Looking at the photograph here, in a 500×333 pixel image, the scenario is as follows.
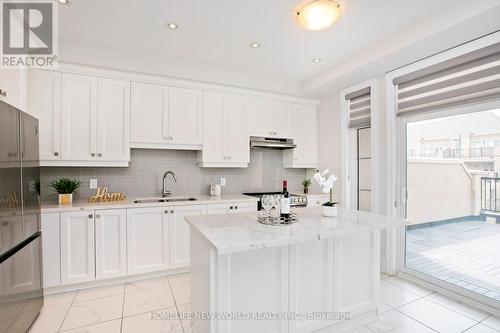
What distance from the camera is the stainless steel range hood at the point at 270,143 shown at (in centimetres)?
384

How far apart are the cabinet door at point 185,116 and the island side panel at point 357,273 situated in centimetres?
235

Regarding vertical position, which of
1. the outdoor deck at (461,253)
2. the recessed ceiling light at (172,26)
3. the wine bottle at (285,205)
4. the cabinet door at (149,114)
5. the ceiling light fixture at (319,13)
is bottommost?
the outdoor deck at (461,253)

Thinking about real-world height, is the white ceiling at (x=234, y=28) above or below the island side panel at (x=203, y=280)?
above

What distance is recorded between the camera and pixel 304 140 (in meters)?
4.32

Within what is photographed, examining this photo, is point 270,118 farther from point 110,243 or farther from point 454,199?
point 110,243

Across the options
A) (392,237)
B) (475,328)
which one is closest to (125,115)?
(392,237)

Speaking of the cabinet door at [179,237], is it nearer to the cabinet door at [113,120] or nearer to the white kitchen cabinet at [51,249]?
the cabinet door at [113,120]

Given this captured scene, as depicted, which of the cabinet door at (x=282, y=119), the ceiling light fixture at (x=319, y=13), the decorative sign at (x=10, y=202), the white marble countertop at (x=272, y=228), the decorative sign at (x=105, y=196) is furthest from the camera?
the cabinet door at (x=282, y=119)

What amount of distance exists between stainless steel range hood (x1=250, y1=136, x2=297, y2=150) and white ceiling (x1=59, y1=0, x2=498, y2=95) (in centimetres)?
112

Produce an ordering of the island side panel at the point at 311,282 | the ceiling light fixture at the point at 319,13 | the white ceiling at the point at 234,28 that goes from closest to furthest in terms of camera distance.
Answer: the island side panel at the point at 311,282 → the ceiling light fixture at the point at 319,13 → the white ceiling at the point at 234,28

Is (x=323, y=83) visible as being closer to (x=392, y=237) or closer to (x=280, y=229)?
(x=392, y=237)

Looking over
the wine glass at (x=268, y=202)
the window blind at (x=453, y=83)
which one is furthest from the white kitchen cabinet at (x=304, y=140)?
the wine glass at (x=268, y=202)

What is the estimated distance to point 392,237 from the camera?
318cm

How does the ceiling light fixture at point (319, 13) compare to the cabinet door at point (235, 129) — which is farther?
the cabinet door at point (235, 129)
